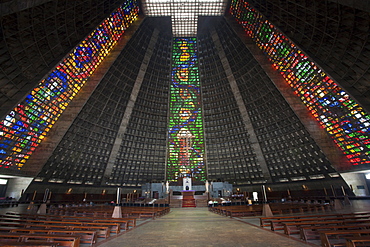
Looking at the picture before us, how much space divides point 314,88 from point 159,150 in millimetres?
29202

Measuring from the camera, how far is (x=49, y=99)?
24062 millimetres

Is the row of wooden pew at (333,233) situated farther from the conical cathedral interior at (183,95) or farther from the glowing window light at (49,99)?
the glowing window light at (49,99)

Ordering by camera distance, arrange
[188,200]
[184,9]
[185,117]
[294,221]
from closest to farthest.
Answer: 1. [294,221]
2. [188,200]
3. [184,9]
4. [185,117]

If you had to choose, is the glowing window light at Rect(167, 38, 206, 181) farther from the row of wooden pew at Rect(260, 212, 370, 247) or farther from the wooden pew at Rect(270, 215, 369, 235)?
the row of wooden pew at Rect(260, 212, 370, 247)

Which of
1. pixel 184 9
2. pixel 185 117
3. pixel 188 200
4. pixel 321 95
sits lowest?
pixel 188 200

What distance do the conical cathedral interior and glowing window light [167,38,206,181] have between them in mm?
242

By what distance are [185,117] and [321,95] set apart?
25.4 m

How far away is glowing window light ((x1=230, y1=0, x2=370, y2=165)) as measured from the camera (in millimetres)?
21641

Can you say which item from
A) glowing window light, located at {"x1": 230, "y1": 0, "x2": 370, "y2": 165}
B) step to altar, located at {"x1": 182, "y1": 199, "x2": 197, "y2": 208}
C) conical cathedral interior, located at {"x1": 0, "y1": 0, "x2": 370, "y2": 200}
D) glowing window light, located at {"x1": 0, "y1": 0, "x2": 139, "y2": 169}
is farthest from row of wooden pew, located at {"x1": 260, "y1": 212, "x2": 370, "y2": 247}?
glowing window light, located at {"x1": 0, "y1": 0, "x2": 139, "y2": 169}

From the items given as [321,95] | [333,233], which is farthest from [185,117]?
Result: [333,233]

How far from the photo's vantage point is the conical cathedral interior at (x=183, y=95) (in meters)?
17.6

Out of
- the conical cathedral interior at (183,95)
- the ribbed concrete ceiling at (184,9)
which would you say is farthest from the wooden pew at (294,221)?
the ribbed concrete ceiling at (184,9)

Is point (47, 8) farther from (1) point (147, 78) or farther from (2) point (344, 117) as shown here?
(2) point (344, 117)

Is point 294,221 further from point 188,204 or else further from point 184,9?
point 184,9
